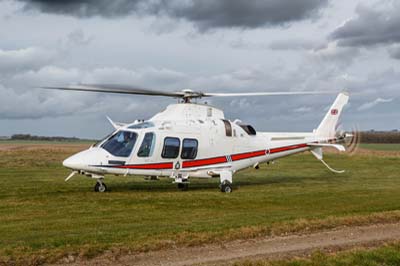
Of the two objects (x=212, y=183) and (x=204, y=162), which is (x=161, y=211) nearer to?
(x=204, y=162)

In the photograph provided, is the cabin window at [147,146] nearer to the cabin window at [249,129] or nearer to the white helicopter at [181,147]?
the white helicopter at [181,147]

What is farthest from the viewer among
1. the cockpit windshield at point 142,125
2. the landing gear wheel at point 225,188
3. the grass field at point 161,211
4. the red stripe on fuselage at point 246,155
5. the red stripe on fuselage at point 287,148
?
the red stripe on fuselage at point 287,148

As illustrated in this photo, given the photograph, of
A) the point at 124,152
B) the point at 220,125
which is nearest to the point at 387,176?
the point at 220,125

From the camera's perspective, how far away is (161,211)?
14.5m

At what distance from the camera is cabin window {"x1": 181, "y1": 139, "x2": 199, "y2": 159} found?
1908 cm

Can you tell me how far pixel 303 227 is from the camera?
39.0 ft

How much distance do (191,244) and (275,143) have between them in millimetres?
12098

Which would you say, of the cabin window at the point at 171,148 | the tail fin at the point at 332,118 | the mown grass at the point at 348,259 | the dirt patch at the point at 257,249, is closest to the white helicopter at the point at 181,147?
the cabin window at the point at 171,148

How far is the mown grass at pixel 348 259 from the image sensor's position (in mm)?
8685

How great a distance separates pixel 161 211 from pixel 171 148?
181 inches

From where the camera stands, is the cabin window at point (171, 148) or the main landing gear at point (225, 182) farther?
the main landing gear at point (225, 182)

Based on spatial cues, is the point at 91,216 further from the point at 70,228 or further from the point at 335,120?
the point at 335,120

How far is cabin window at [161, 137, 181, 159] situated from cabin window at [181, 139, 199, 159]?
23 cm

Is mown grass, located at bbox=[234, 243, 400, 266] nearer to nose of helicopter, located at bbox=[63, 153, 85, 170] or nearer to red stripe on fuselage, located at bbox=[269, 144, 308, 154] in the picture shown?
nose of helicopter, located at bbox=[63, 153, 85, 170]
